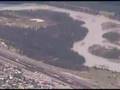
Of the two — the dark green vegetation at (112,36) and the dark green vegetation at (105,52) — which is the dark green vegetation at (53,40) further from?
the dark green vegetation at (112,36)

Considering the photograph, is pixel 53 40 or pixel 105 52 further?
pixel 53 40

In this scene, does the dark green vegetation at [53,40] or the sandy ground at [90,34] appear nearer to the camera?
the dark green vegetation at [53,40]

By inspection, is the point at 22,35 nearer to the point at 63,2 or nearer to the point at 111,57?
the point at 111,57

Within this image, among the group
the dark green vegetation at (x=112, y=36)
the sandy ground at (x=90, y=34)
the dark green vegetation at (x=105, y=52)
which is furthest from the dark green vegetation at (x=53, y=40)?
the dark green vegetation at (x=112, y=36)

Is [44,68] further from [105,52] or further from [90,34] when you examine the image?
[90,34]

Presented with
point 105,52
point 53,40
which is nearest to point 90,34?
point 53,40

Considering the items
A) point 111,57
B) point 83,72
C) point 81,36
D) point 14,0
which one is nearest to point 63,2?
point 14,0
